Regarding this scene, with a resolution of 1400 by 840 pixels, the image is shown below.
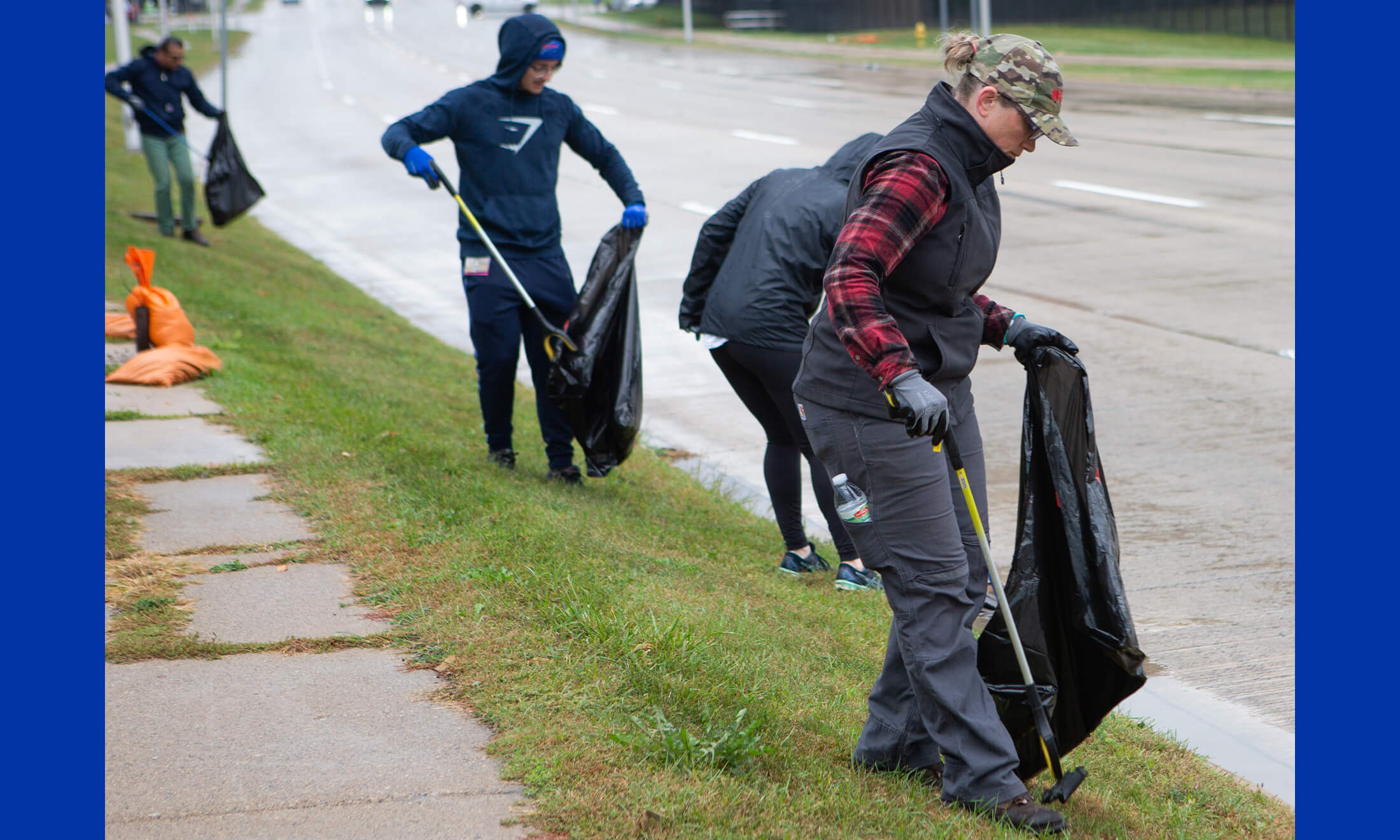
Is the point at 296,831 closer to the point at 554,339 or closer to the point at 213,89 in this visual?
the point at 554,339

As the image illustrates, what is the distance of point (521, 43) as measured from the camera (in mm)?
6008

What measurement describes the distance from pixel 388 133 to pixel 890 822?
4120 mm

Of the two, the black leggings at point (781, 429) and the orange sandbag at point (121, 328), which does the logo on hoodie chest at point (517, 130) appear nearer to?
the black leggings at point (781, 429)

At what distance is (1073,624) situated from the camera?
3.46 m

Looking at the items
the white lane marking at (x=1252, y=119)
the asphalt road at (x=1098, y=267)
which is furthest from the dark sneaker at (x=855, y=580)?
the white lane marking at (x=1252, y=119)

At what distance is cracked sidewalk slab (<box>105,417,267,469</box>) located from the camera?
20.6 feet

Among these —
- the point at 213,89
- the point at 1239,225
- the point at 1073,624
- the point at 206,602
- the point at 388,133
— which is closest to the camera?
the point at 1073,624

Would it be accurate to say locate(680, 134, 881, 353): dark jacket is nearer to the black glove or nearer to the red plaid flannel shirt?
the black glove

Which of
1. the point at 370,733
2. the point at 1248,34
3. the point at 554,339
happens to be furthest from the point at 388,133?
the point at 1248,34

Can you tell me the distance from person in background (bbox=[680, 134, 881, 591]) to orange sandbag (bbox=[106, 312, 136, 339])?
4743mm

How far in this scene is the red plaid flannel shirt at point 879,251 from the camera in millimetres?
3012

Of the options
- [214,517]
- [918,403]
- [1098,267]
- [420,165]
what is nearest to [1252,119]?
[1098,267]

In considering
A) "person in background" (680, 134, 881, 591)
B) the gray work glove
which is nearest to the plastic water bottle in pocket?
the gray work glove

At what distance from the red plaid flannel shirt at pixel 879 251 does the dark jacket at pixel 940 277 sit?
0.06 m
